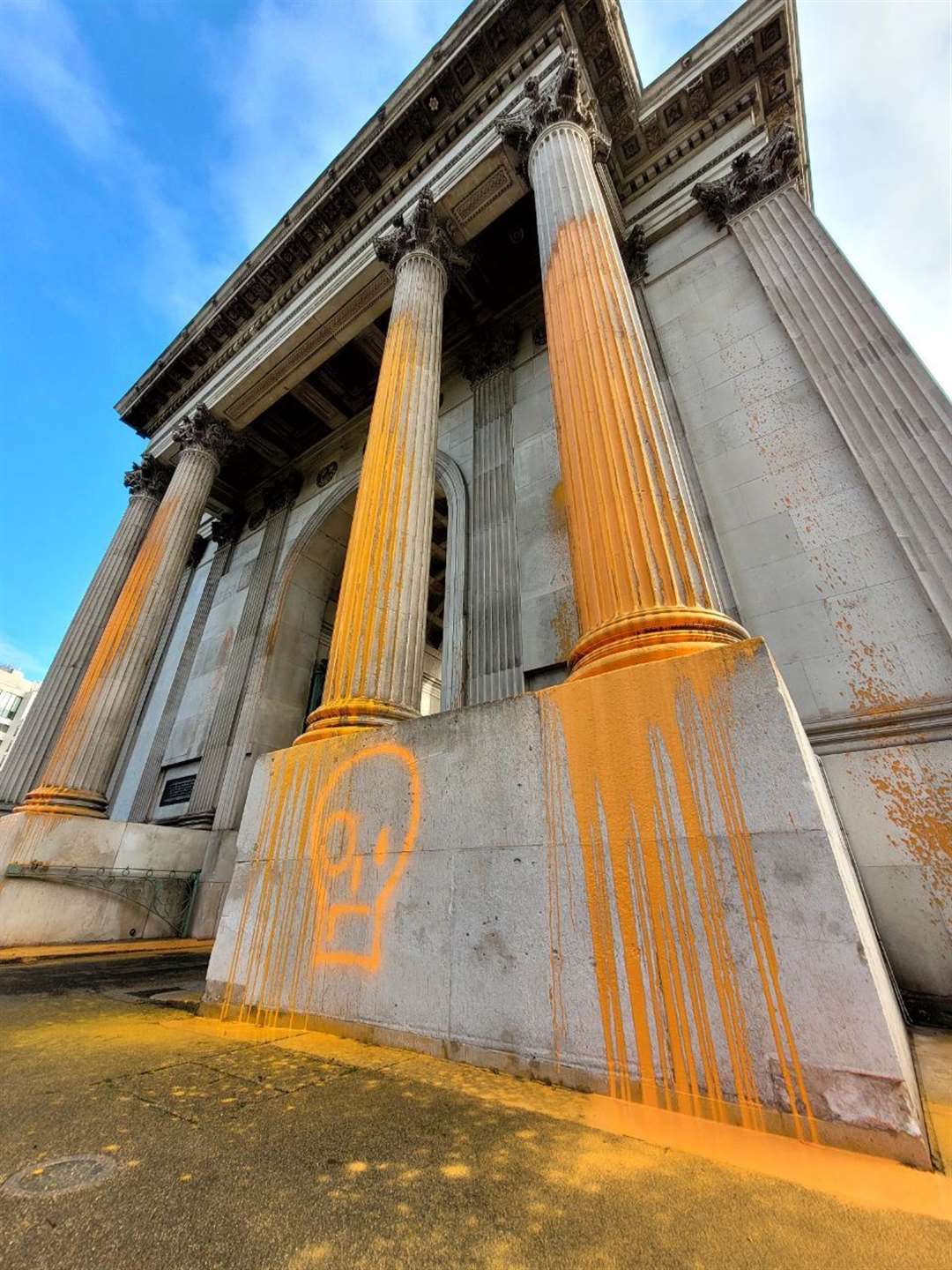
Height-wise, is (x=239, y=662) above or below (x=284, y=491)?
below

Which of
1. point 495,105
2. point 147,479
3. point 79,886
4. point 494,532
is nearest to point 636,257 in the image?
point 495,105

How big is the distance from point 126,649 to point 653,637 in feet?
43.3

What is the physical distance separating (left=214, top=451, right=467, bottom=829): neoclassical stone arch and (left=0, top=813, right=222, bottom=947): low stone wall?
1.79m

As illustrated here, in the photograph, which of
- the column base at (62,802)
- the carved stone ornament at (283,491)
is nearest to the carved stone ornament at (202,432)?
the carved stone ornament at (283,491)

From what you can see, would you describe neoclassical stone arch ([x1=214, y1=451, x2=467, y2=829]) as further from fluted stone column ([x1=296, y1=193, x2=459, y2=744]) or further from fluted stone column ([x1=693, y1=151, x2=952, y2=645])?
fluted stone column ([x1=693, y1=151, x2=952, y2=645])

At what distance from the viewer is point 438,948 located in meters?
3.57

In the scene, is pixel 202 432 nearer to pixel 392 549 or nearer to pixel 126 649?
pixel 126 649

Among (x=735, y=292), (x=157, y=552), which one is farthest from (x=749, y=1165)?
(x=157, y=552)

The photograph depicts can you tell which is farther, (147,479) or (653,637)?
(147,479)

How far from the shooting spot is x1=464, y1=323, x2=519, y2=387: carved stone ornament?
13688 mm

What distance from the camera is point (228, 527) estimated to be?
21094 millimetres

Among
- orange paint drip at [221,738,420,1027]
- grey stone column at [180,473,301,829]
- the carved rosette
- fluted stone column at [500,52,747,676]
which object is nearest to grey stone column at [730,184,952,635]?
fluted stone column at [500,52,747,676]

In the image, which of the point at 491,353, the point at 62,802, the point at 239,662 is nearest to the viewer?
the point at 62,802

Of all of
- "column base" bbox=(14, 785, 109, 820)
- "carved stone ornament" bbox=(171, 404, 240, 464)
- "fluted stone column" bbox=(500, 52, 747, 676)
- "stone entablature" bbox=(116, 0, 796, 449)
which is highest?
"stone entablature" bbox=(116, 0, 796, 449)
